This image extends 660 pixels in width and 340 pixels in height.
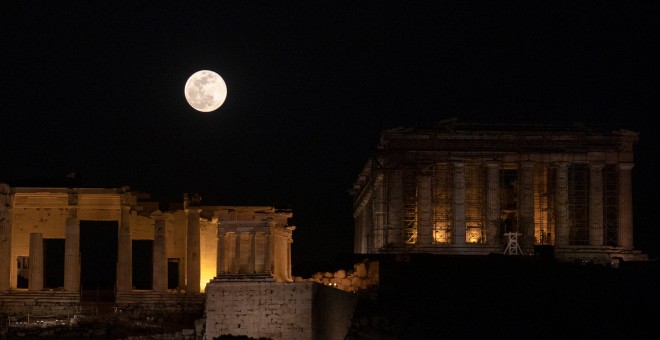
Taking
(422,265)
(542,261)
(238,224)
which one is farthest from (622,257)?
(238,224)

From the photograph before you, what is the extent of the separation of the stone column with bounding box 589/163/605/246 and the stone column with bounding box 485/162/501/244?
232 inches

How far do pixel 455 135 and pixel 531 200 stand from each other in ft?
20.9

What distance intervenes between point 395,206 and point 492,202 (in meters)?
6.17

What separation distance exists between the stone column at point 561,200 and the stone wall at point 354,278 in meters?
18.0

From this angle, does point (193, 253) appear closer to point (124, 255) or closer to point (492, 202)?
point (124, 255)

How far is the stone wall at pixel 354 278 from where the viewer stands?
79.6m

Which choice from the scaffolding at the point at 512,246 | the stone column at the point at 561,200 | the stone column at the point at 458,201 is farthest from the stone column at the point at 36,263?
the stone column at the point at 561,200

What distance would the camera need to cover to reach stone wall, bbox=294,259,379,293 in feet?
261

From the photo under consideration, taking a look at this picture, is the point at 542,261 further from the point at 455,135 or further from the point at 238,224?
the point at 238,224

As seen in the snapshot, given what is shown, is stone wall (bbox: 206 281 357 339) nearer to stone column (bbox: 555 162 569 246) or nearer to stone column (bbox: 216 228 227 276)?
stone column (bbox: 216 228 227 276)

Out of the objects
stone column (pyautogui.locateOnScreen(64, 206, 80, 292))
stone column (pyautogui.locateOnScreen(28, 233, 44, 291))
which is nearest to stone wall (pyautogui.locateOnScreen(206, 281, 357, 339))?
stone column (pyautogui.locateOnScreen(64, 206, 80, 292))

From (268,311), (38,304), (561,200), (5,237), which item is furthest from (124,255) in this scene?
(561,200)

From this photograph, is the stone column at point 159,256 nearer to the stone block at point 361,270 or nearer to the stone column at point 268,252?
the stone column at point 268,252

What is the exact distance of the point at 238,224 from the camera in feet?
256
